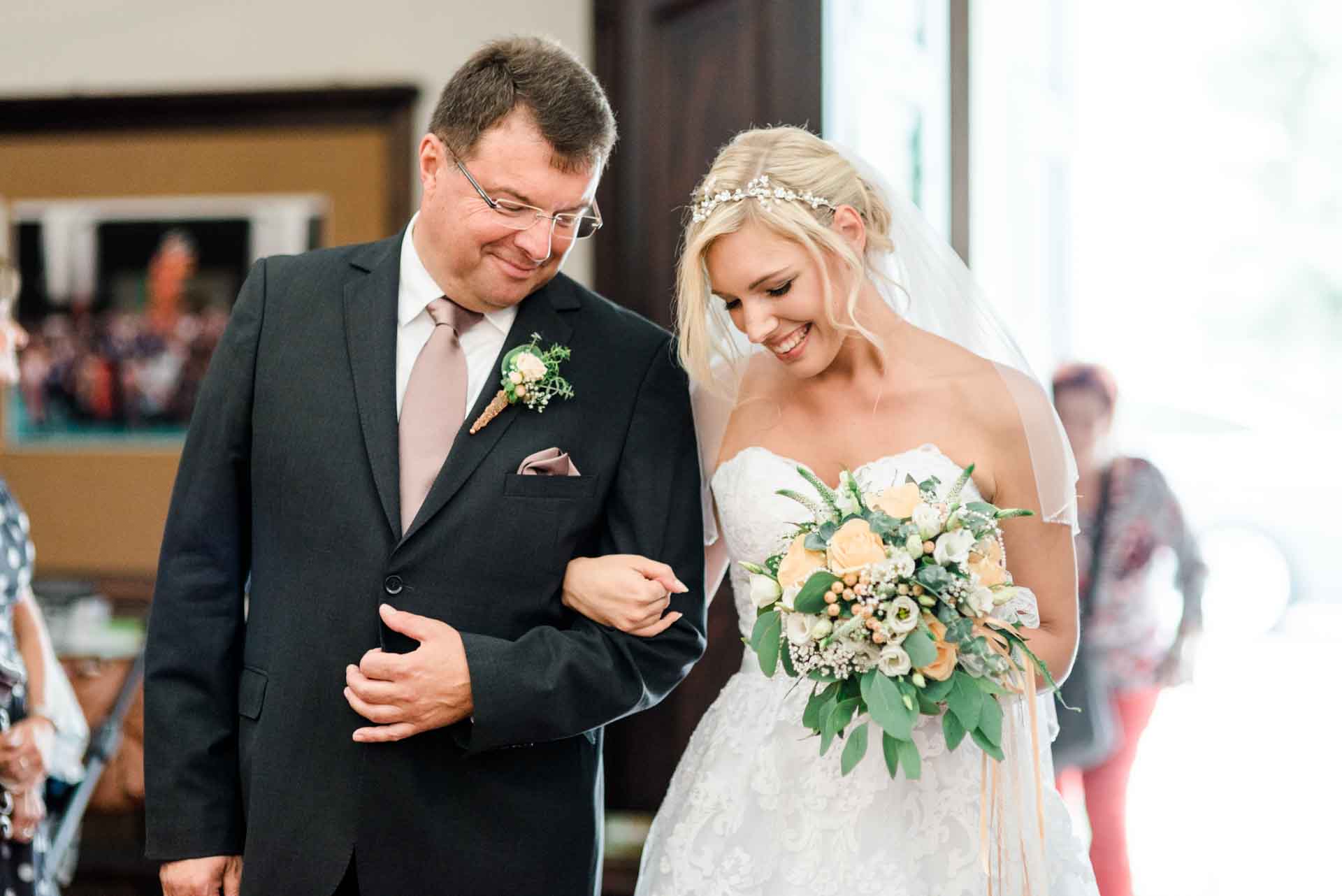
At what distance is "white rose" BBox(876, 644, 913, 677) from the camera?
167 centimetres

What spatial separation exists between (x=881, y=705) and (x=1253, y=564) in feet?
19.8

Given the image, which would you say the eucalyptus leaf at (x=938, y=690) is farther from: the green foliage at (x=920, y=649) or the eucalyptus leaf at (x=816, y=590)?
the eucalyptus leaf at (x=816, y=590)

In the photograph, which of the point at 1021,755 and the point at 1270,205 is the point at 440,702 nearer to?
→ the point at 1021,755

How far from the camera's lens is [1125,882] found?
406cm

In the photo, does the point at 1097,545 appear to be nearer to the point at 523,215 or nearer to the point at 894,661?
the point at 894,661

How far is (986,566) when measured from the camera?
5.79ft

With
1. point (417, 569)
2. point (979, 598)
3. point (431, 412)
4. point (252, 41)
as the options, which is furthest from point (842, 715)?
point (252, 41)

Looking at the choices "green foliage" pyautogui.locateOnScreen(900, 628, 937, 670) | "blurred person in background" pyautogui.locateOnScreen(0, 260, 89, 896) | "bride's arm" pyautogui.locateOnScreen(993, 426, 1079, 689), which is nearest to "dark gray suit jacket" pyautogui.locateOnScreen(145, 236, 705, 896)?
"green foliage" pyautogui.locateOnScreen(900, 628, 937, 670)

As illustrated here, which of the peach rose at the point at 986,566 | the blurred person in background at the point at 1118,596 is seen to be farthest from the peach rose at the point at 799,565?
the blurred person in background at the point at 1118,596

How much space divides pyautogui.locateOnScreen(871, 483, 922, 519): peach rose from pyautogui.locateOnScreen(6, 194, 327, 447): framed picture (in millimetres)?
3145

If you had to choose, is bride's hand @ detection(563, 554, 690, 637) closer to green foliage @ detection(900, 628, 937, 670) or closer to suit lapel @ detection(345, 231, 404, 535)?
suit lapel @ detection(345, 231, 404, 535)

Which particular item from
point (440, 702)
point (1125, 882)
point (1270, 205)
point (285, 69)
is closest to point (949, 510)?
point (440, 702)

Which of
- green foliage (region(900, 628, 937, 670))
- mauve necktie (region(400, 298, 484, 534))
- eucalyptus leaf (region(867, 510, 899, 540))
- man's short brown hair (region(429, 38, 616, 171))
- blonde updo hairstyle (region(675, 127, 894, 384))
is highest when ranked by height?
man's short brown hair (region(429, 38, 616, 171))

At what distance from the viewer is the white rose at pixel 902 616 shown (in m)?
1.67
